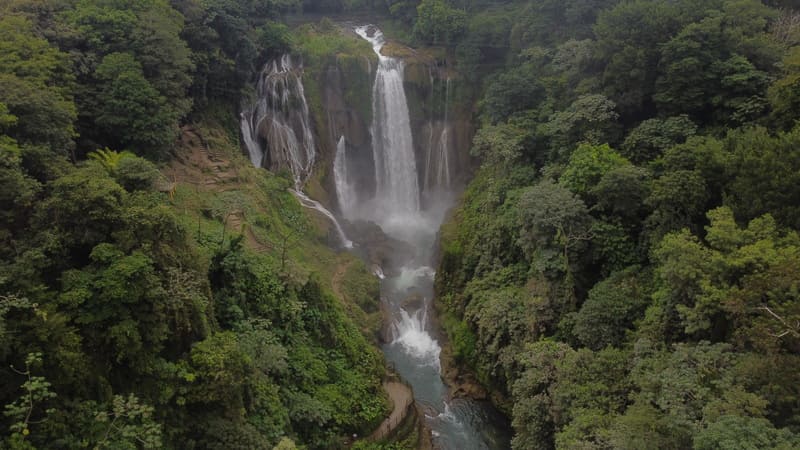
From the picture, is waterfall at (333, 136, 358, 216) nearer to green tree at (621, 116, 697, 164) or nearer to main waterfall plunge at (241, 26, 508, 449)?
main waterfall plunge at (241, 26, 508, 449)

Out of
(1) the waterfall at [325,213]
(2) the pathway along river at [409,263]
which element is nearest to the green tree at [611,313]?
(2) the pathway along river at [409,263]

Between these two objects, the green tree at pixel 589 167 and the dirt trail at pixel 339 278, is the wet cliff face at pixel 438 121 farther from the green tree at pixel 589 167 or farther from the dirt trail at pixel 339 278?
the green tree at pixel 589 167

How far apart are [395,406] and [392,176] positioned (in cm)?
1942

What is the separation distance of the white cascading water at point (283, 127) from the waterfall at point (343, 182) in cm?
185

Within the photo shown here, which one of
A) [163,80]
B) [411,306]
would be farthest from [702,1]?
[163,80]

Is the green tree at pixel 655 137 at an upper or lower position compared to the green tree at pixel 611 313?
upper

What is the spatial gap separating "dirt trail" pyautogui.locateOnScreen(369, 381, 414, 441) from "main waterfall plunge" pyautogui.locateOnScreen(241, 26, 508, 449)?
2012mm

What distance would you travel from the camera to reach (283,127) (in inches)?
1220

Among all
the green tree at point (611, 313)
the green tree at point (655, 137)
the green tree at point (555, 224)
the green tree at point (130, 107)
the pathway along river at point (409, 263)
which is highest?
the green tree at point (130, 107)

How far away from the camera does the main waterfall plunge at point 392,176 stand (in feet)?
76.5

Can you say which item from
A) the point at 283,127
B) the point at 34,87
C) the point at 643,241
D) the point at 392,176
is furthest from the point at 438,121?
the point at 34,87

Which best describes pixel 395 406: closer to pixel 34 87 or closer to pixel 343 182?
pixel 34 87

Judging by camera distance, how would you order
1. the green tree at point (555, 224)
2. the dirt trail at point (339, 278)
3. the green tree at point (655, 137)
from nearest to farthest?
1. the green tree at point (555, 224)
2. the green tree at point (655, 137)
3. the dirt trail at point (339, 278)

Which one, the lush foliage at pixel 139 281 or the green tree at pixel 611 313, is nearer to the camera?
the lush foliage at pixel 139 281
